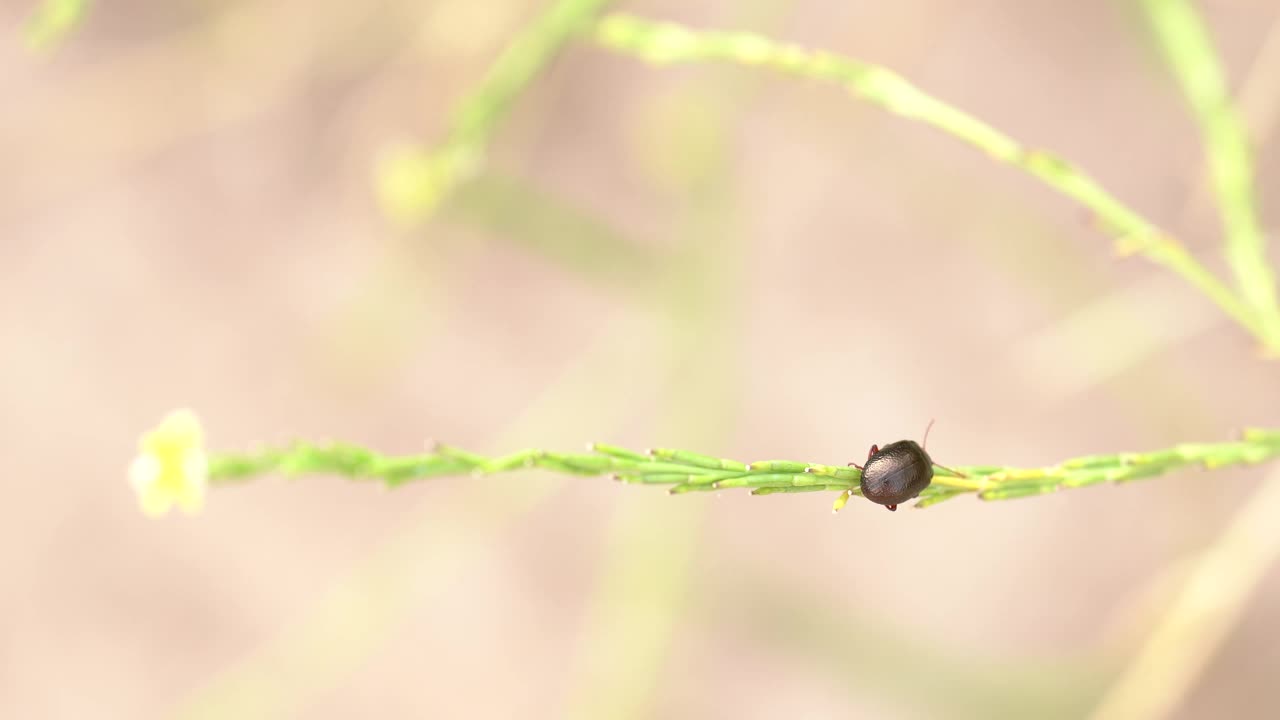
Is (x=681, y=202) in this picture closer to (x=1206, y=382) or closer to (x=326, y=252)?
(x=326, y=252)

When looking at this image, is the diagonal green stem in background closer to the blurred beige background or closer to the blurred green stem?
the blurred green stem

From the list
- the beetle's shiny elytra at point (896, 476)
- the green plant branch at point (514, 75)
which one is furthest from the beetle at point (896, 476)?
the green plant branch at point (514, 75)

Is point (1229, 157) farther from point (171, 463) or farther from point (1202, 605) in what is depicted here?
point (171, 463)

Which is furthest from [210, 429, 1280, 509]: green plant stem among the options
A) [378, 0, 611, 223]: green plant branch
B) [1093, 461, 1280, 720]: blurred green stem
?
[1093, 461, 1280, 720]: blurred green stem

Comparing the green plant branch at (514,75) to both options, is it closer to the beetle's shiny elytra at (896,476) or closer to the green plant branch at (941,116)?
the green plant branch at (941,116)

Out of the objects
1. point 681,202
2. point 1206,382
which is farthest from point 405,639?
point 1206,382

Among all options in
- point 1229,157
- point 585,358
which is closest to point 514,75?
point 1229,157

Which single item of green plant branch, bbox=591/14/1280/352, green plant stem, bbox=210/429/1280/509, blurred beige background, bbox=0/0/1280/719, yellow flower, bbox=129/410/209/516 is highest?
blurred beige background, bbox=0/0/1280/719
